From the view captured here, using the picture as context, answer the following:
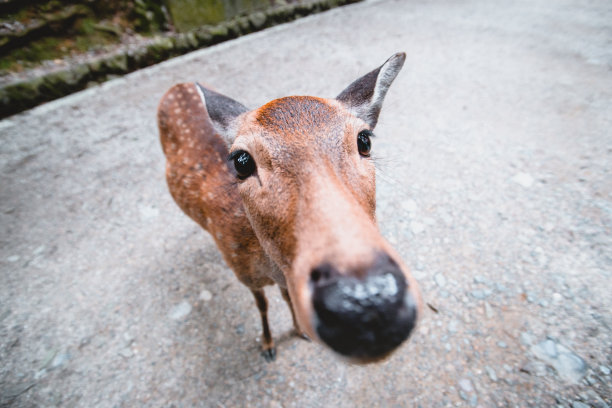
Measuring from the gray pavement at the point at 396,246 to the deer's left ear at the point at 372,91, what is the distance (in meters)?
1.27

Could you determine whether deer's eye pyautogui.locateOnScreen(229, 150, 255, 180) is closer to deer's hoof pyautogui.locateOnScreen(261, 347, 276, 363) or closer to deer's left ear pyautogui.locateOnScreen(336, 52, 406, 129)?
deer's left ear pyautogui.locateOnScreen(336, 52, 406, 129)

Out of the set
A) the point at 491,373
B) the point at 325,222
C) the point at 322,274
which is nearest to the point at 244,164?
the point at 325,222

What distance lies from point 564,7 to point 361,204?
32.9 feet

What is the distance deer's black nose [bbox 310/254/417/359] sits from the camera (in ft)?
2.80

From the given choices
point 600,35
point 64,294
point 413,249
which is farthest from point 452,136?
point 64,294

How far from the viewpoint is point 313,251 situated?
0.99 m

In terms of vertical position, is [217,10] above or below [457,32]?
above

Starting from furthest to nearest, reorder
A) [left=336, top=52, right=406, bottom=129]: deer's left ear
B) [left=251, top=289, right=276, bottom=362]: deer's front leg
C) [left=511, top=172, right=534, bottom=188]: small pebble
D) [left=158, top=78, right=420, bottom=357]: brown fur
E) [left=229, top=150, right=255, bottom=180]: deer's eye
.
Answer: [left=511, top=172, right=534, bottom=188]: small pebble, [left=251, top=289, right=276, bottom=362]: deer's front leg, [left=336, top=52, right=406, bottom=129]: deer's left ear, [left=229, top=150, right=255, bottom=180]: deer's eye, [left=158, top=78, right=420, bottom=357]: brown fur

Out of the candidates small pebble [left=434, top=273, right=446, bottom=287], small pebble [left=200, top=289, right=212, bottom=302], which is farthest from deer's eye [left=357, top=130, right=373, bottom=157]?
small pebble [left=200, top=289, right=212, bottom=302]

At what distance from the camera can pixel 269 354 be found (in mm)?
2350

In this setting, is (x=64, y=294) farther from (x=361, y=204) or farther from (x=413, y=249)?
(x=413, y=249)

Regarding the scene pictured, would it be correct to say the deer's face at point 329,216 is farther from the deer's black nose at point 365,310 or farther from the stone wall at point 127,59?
the stone wall at point 127,59

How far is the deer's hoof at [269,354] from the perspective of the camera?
233 cm

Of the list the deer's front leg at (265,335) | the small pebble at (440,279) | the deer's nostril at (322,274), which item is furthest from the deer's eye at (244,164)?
the small pebble at (440,279)
